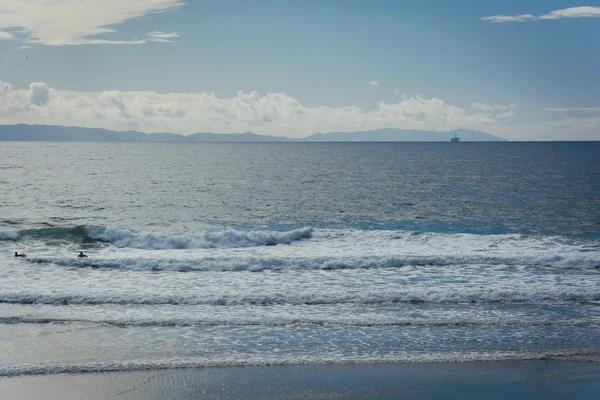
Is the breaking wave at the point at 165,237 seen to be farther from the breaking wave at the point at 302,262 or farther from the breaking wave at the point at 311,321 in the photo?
the breaking wave at the point at 311,321

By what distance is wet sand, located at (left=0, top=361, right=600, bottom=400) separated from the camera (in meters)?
10.3

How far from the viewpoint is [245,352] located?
1255 cm

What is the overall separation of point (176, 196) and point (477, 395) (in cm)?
4330

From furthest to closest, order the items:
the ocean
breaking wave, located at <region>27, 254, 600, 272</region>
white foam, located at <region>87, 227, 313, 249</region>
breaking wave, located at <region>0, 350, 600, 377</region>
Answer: white foam, located at <region>87, 227, 313, 249</region> < breaking wave, located at <region>27, 254, 600, 272</region> < the ocean < breaking wave, located at <region>0, 350, 600, 377</region>

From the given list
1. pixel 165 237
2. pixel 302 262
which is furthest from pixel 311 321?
pixel 165 237

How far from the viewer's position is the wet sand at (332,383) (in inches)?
406

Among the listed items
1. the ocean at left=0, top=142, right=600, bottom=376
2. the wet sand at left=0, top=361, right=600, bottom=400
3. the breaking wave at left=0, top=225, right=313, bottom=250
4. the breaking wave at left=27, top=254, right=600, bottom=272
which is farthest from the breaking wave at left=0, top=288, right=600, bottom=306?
the breaking wave at left=0, top=225, right=313, bottom=250

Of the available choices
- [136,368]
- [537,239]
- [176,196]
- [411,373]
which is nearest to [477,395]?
[411,373]

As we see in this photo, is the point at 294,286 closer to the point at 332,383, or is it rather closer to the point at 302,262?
the point at 302,262

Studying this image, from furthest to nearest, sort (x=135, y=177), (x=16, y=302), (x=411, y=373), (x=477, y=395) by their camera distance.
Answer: (x=135, y=177) < (x=16, y=302) < (x=411, y=373) < (x=477, y=395)

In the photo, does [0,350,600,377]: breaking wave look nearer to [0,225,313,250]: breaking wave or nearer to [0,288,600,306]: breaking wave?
[0,288,600,306]: breaking wave

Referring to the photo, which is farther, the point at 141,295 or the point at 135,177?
the point at 135,177

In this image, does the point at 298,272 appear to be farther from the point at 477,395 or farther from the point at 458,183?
the point at 458,183

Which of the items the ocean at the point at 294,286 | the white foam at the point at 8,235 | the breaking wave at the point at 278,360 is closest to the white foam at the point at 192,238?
the ocean at the point at 294,286
